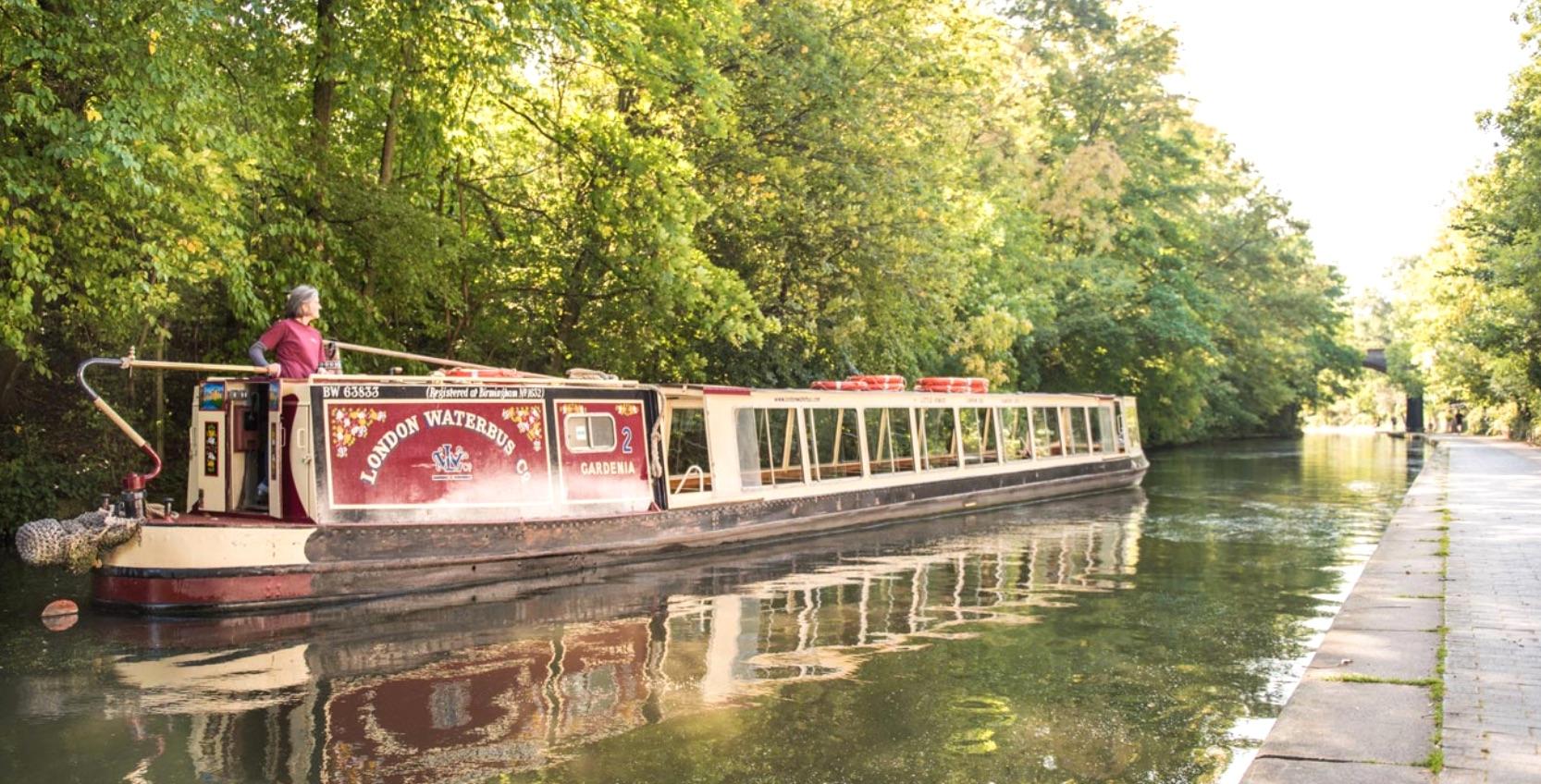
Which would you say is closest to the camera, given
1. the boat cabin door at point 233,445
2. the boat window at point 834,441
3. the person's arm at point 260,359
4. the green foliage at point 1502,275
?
the person's arm at point 260,359

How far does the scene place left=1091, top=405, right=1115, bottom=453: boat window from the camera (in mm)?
29531

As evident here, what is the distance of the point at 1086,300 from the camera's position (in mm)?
37969

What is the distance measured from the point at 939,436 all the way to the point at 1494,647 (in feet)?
47.8

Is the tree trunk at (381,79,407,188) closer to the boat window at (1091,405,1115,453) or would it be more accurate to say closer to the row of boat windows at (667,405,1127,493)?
the row of boat windows at (667,405,1127,493)

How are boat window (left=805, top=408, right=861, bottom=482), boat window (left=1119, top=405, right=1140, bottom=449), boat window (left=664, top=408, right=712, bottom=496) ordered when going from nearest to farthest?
boat window (left=664, top=408, right=712, bottom=496)
boat window (left=805, top=408, right=861, bottom=482)
boat window (left=1119, top=405, right=1140, bottom=449)

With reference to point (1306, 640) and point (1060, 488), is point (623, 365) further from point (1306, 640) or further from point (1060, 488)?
point (1306, 640)

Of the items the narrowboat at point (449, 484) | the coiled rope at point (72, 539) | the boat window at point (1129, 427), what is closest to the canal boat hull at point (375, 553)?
the narrowboat at point (449, 484)

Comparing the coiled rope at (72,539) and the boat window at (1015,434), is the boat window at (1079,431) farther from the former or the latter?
the coiled rope at (72,539)

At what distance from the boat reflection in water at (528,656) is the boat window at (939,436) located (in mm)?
6282

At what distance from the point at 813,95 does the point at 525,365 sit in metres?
6.30

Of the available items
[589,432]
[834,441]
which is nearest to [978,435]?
[834,441]

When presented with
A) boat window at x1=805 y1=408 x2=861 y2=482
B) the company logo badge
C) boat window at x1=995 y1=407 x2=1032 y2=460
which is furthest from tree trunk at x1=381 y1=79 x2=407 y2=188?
boat window at x1=995 y1=407 x2=1032 y2=460

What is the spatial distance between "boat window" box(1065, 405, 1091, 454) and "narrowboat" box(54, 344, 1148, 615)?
9736mm

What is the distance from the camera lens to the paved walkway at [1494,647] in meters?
6.14
